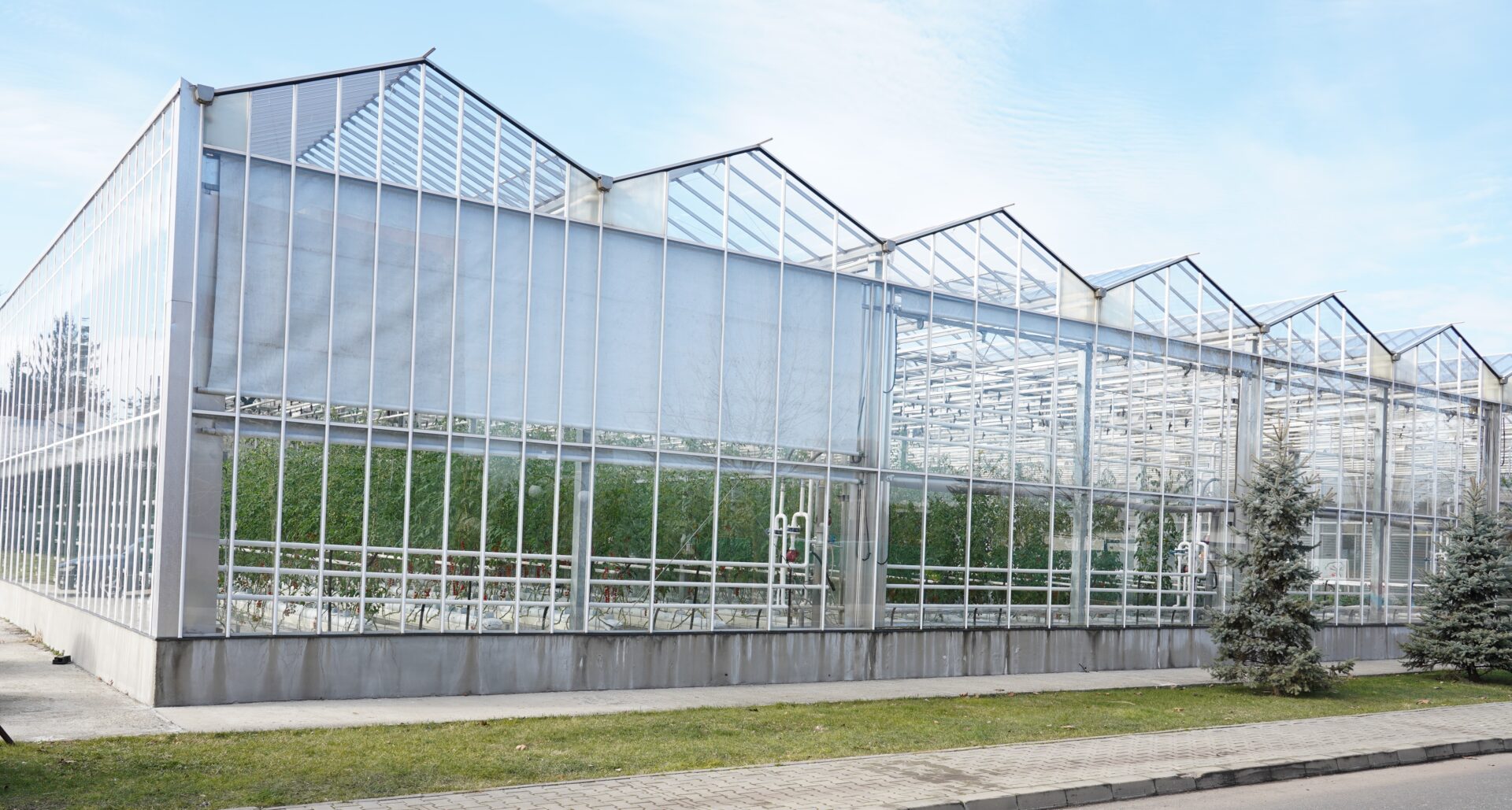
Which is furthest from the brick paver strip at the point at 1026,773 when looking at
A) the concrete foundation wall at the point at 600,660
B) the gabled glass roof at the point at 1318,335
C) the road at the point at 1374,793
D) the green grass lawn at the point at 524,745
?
the gabled glass roof at the point at 1318,335

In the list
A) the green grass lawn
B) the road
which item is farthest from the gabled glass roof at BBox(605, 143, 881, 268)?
the road

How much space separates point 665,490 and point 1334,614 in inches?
671

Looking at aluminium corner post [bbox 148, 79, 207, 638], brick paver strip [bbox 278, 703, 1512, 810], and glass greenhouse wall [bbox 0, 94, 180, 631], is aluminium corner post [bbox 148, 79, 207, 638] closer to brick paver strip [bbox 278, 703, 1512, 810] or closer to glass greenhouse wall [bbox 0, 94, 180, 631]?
glass greenhouse wall [bbox 0, 94, 180, 631]

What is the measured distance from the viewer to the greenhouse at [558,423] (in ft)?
48.1

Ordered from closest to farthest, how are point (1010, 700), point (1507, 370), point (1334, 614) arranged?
point (1010, 700), point (1334, 614), point (1507, 370)

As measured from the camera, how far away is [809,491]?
63.8ft

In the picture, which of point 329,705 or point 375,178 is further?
point 375,178

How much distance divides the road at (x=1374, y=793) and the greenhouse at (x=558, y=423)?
8.24 m

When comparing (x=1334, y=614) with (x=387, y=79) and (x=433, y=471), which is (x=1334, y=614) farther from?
(x=387, y=79)

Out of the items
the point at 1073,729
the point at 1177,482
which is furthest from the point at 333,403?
the point at 1177,482

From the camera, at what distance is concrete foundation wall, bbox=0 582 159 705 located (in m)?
14.1

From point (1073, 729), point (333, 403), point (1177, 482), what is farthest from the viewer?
point (1177, 482)

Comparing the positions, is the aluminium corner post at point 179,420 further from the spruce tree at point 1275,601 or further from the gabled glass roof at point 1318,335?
the gabled glass roof at point 1318,335

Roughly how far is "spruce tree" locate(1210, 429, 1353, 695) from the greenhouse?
1.62 meters
